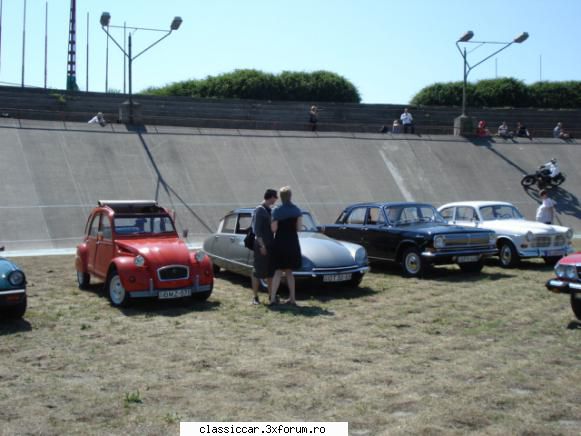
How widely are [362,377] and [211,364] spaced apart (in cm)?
156

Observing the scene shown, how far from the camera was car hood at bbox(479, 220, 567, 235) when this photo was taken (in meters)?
13.9

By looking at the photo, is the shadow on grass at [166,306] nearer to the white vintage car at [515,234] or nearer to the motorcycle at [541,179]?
the white vintage car at [515,234]

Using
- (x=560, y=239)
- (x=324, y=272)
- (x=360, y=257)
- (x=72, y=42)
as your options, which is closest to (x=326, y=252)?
(x=324, y=272)

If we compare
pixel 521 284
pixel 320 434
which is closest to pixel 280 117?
pixel 521 284

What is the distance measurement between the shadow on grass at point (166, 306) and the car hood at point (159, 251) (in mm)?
695

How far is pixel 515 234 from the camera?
13.8m

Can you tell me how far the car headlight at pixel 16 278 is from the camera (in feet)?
26.4

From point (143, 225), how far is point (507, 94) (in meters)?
51.5

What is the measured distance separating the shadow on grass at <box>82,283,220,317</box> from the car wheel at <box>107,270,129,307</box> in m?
0.14

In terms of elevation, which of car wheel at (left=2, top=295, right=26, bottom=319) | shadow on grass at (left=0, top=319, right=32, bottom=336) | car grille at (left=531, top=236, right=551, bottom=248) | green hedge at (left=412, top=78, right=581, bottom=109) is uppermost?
green hedge at (left=412, top=78, right=581, bottom=109)

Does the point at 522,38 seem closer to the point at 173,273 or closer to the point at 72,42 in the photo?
the point at 173,273

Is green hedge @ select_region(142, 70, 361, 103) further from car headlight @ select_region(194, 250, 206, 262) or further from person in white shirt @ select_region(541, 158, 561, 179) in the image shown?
car headlight @ select_region(194, 250, 206, 262)

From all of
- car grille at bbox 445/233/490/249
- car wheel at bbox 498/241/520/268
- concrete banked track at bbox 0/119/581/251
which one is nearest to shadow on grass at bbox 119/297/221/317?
car grille at bbox 445/233/490/249

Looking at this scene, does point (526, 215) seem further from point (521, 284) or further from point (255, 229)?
point (255, 229)
